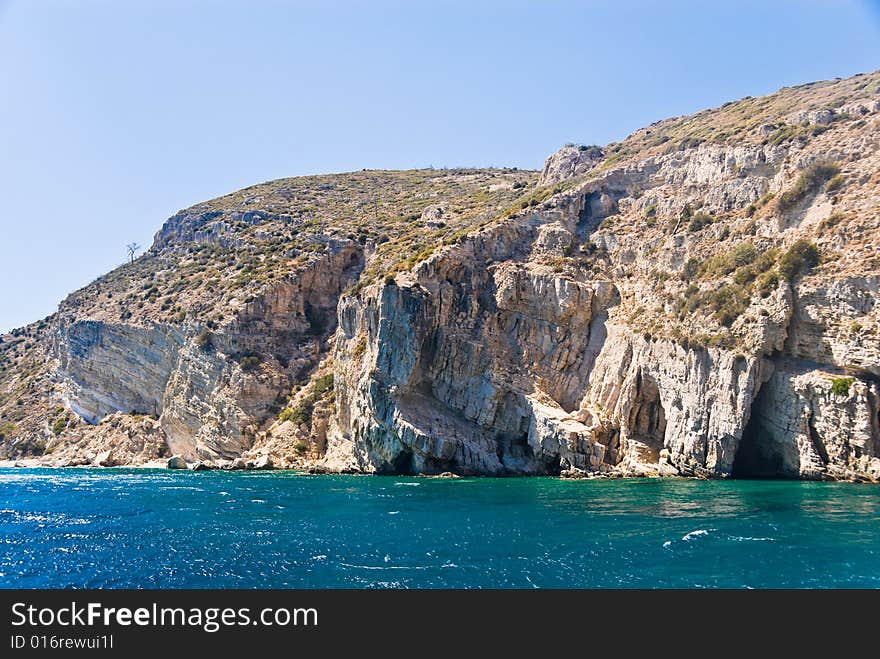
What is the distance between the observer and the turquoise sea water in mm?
20344

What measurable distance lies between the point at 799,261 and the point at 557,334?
2010 cm

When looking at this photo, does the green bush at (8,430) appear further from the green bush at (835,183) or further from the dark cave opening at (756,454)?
the green bush at (835,183)

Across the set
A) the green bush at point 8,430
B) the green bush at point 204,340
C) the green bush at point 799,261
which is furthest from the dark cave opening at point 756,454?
the green bush at point 8,430

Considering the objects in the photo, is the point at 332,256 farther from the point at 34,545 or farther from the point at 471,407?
the point at 34,545

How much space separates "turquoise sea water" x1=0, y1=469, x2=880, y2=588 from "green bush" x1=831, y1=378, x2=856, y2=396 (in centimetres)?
589

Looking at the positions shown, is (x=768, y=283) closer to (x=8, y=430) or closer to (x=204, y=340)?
(x=204, y=340)

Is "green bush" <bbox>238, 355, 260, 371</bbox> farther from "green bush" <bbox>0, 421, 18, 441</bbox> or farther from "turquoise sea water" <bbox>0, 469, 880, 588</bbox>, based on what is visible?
"green bush" <bbox>0, 421, 18, 441</bbox>

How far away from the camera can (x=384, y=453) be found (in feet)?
177

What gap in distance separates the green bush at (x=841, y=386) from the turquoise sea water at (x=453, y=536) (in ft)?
19.3

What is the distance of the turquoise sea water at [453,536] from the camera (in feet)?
66.7

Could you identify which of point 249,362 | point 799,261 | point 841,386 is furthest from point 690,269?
point 249,362

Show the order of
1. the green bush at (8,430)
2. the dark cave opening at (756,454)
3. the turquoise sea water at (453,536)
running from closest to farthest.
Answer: the turquoise sea water at (453,536), the dark cave opening at (756,454), the green bush at (8,430)

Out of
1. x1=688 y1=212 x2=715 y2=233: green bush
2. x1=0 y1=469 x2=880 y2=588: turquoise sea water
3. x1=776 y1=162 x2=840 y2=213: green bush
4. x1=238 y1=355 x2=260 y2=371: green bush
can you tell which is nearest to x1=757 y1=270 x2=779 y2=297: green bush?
x1=776 y1=162 x2=840 y2=213: green bush
